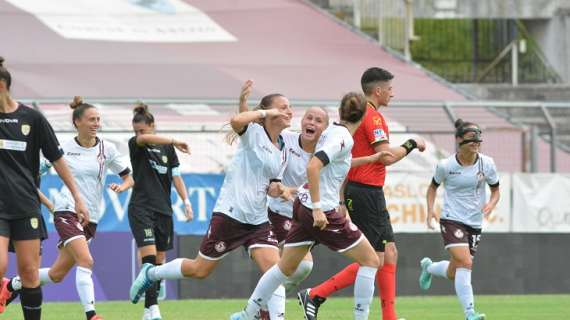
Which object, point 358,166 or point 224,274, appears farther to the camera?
point 224,274

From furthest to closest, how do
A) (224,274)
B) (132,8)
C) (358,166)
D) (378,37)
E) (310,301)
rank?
(378,37) → (132,8) → (224,274) → (310,301) → (358,166)

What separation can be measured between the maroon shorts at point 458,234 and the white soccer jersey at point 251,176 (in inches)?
141

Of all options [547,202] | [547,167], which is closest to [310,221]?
[547,202]

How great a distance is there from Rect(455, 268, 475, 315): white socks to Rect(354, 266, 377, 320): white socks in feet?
7.71

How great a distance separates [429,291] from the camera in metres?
21.7

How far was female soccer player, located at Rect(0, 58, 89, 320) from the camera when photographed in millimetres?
11375

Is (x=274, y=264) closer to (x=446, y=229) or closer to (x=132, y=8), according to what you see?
(x=446, y=229)

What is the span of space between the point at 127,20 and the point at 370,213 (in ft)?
61.5

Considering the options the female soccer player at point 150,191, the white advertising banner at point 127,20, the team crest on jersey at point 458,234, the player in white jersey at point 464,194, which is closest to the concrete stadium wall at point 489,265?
the player in white jersey at point 464,194

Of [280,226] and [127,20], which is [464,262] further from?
[127,20]

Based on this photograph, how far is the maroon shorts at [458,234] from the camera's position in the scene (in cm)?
1566

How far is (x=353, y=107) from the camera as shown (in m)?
12.6

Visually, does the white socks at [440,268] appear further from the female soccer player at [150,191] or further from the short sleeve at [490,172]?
the female soccer player at [150,191]

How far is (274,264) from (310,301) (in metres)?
1.97
